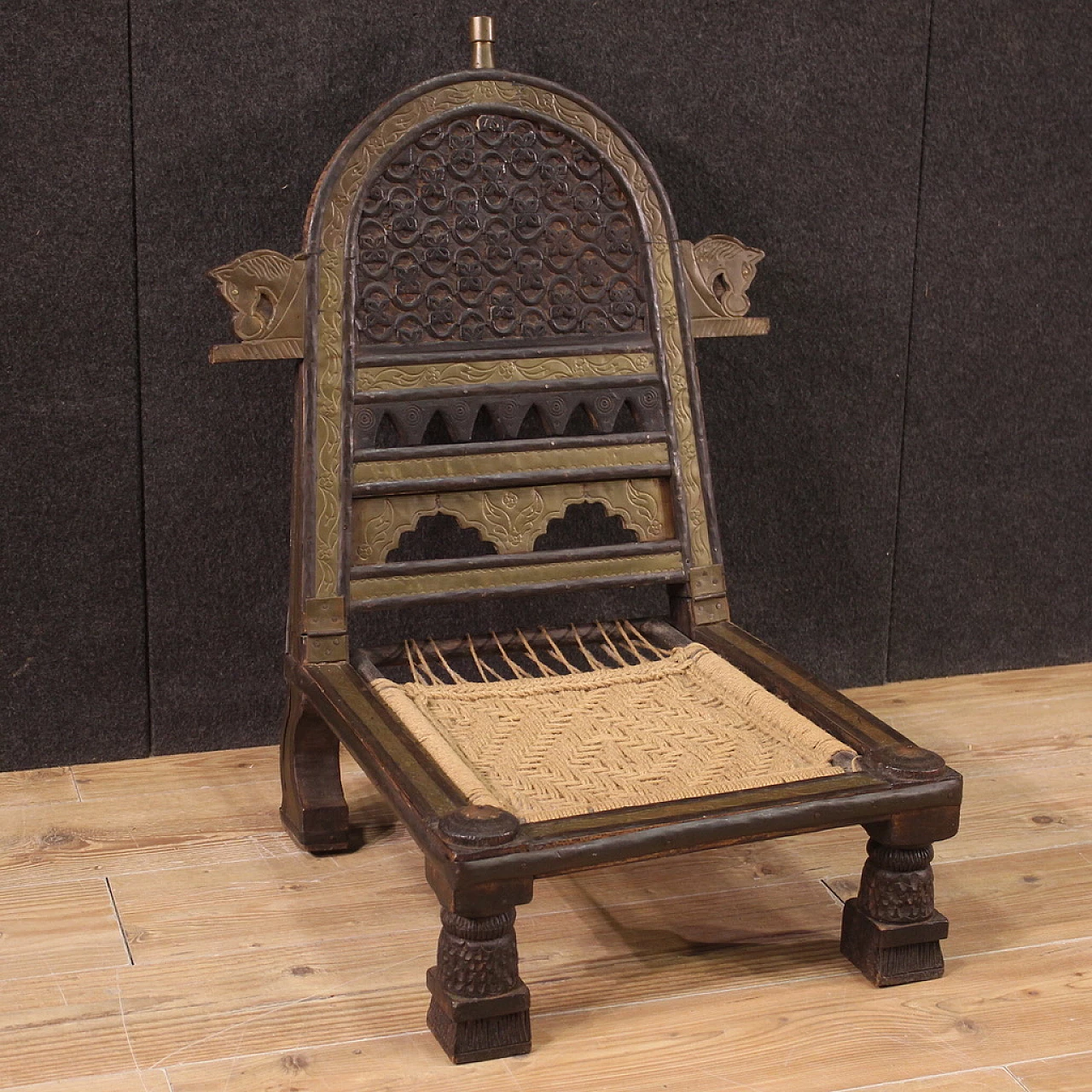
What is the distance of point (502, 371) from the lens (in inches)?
82.6

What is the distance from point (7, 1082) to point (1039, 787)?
1499 millimetres

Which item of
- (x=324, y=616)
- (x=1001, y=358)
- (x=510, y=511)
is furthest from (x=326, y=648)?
(x=1001, y=358)

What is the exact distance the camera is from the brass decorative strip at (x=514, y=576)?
2.06 m

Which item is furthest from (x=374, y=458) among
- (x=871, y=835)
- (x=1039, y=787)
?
(x=1039, y=787)

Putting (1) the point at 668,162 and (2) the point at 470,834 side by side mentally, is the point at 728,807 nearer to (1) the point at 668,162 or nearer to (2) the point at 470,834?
(2) the point at 470,834

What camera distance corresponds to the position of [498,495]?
2.11m

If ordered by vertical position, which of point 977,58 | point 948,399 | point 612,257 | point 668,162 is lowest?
point 948,399

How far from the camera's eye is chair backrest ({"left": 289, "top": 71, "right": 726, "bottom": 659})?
202 cm

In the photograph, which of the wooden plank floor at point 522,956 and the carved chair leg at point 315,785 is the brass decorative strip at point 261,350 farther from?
the wooden plank floor at point 522,956

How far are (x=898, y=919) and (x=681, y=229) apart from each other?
1.17 m

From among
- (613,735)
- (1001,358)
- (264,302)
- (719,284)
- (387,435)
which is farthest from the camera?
(1001,358)

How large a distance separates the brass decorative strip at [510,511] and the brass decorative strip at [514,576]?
0.03 meters

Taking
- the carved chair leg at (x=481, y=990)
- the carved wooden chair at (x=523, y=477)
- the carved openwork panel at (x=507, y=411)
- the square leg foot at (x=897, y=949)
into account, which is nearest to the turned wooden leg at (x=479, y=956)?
the carved chair leg at (x=481, y=990)

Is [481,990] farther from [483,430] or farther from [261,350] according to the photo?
[483,430]
